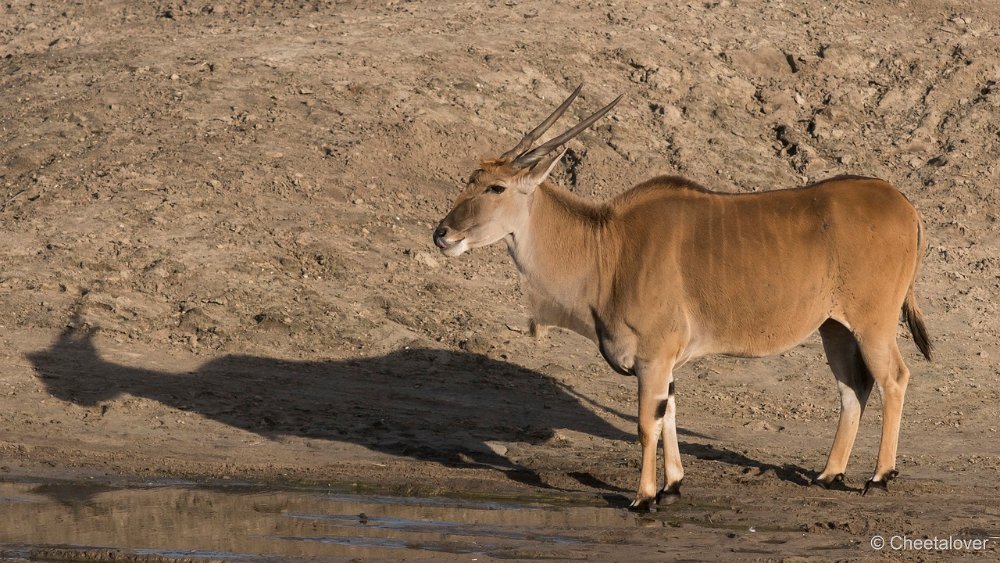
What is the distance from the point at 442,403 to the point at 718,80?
715 centimetres

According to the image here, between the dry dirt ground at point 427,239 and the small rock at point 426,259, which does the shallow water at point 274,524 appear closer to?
the dry dirt ground at point 427,239

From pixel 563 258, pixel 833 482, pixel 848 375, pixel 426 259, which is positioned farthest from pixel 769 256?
pixel 426 259

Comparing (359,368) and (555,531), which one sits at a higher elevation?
(555,531)

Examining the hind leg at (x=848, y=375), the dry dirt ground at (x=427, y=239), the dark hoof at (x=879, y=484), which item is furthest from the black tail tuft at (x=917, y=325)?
the dark hoof at (x=879, y=484)

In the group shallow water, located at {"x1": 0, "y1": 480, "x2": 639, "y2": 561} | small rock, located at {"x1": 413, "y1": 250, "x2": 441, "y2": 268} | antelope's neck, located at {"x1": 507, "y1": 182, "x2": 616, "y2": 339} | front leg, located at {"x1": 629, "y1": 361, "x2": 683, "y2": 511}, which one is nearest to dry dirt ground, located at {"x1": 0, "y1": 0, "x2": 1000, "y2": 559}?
small rock, located at {"x1": 413, "y1": 250, "x2": 441, "y2": 268}

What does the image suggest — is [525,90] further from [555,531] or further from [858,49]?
[555,531]

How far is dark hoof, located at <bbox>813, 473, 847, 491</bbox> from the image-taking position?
8.98 metres

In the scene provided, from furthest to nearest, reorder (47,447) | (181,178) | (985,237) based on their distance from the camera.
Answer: (985,237) < (181,178) < (47,447)

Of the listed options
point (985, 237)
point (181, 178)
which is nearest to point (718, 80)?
point (985, 237)

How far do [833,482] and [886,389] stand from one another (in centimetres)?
65

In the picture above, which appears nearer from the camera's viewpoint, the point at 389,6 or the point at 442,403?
the point at 442,403

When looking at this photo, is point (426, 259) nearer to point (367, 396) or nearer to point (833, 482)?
point (367, 396)

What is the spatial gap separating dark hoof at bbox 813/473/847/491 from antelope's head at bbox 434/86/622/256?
2.42 m

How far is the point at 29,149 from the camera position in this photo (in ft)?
Result: 43.9
